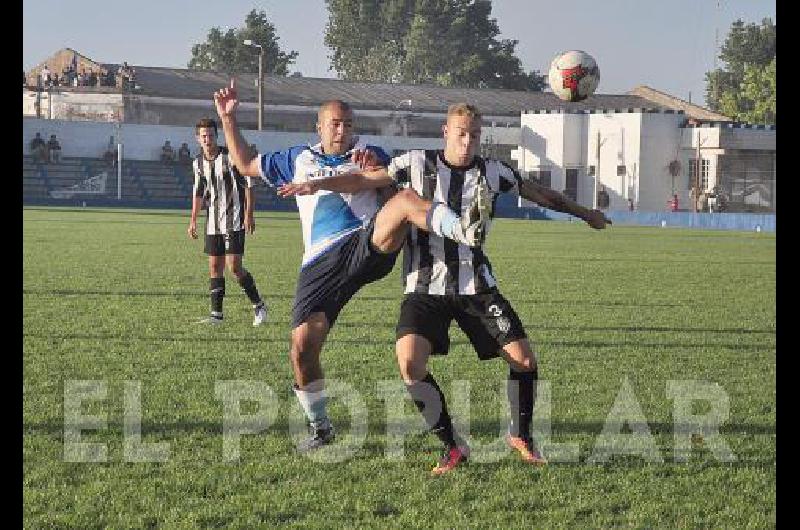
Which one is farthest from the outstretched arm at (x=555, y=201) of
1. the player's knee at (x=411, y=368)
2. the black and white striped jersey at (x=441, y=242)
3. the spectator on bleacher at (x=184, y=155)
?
the spectator on bleacher at (x=184, y=155)

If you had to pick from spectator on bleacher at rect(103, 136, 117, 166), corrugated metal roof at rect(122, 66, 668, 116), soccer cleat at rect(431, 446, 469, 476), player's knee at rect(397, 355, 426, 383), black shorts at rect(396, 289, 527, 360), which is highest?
corrugated metal roof at rect(122, 66, 668, 116)

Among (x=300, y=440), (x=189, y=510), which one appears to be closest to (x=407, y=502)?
(x=189, y=510)

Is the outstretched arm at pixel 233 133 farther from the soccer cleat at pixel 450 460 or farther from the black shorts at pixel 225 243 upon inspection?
the black shorts at pixel 225 243

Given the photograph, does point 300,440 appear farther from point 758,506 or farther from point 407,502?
point 758,506

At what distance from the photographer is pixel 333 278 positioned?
789 centimetres

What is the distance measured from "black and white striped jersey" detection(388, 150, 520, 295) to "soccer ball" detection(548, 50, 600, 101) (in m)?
4.28

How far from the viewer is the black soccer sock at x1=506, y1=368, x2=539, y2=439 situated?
24.5ft

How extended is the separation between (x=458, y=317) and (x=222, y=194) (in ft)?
24.5

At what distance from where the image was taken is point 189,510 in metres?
6.13

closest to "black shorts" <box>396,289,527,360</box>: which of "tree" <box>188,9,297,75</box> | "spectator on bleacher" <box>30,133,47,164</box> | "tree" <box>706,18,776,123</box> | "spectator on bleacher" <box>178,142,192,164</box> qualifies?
"spectator on bleacher" <box>30,133,47,164</box>

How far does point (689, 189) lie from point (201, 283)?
61205mm

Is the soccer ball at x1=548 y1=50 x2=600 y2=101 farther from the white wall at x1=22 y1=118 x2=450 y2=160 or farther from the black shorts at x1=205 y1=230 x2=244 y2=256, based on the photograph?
the white wall at x1=22 y1=118 x2=450 y2=160

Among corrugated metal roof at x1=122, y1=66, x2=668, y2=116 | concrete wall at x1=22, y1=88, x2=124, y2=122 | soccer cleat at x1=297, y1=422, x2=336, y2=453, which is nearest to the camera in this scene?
soccer cleat at x1=297, y1=422, x2=336, y2=453

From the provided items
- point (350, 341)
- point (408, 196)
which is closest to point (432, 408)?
point (408, 196)
